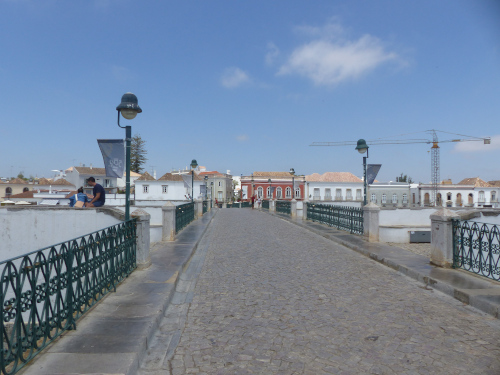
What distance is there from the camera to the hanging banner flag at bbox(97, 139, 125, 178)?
7637mm

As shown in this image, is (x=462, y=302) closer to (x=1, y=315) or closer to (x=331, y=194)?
(x=1, y=315)

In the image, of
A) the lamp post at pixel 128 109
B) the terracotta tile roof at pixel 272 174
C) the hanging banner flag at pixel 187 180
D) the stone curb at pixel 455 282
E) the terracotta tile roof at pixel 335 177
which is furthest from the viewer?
the terracotta tile roof at pixel 335 177

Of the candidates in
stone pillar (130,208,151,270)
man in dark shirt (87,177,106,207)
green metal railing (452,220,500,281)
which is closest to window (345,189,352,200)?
man in dark shirt (87,177,106,207)

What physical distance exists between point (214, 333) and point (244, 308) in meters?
1.01

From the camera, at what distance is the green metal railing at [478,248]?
657cm

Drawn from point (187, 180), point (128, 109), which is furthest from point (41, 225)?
point (187, 180)

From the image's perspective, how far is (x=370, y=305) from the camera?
552cm

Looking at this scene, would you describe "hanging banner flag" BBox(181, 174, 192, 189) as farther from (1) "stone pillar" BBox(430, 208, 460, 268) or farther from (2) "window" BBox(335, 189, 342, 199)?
(2) "window" BBox(335, 189, 342, 199)

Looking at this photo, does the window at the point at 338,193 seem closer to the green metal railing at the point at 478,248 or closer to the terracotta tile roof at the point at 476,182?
the terracotta tile roof at the point at 476,182

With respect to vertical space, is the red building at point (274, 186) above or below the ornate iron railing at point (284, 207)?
above

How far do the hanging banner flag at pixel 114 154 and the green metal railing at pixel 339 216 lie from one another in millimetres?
8987

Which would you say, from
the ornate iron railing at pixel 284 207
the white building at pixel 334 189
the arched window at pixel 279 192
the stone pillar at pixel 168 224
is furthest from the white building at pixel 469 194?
the stone pillar at pixel 168 224

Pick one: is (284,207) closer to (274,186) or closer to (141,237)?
(141,237)

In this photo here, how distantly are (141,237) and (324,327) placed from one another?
4.39 metres
